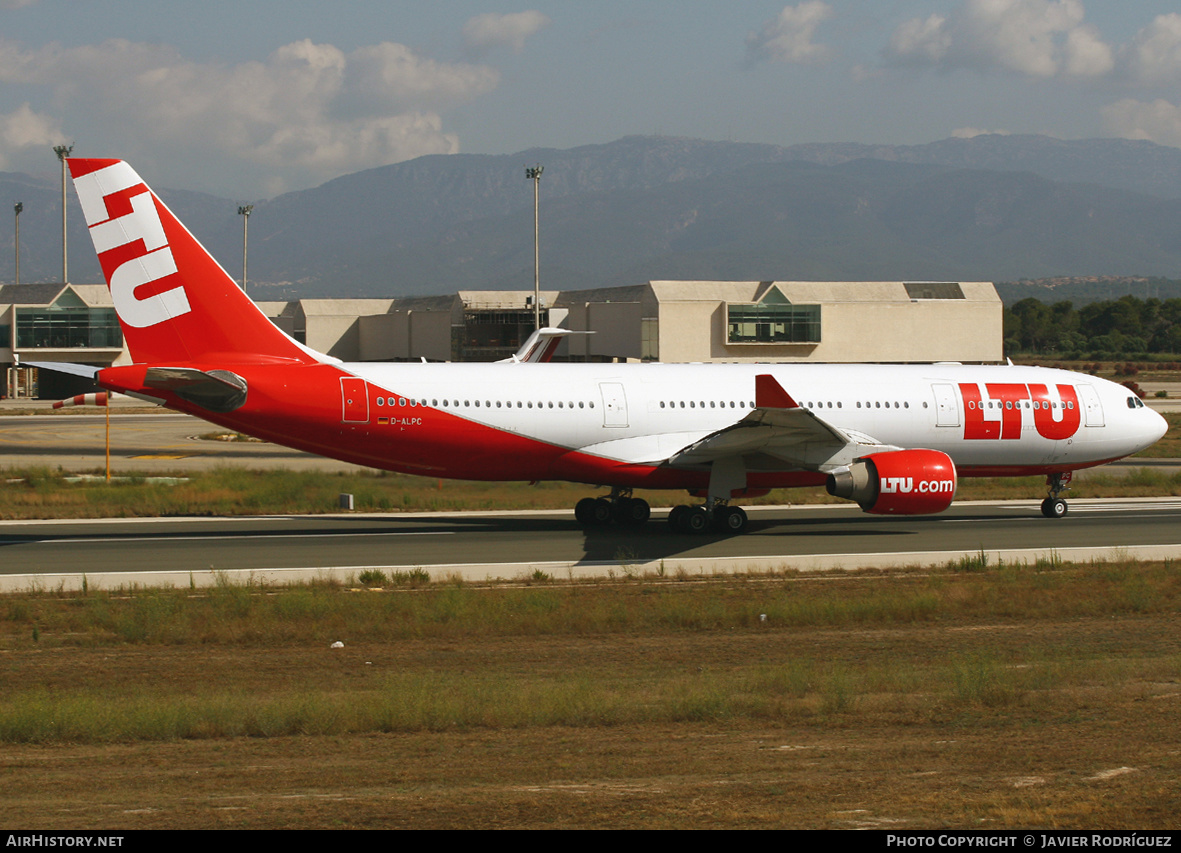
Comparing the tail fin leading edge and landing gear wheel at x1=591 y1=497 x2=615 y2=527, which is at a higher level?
the tail fin leading edge

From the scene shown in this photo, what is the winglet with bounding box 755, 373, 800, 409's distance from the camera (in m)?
24.1

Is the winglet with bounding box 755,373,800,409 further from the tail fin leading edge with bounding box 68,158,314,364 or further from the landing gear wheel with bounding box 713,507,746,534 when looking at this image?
the tail fin leading edge with bounding box 68,158,314,364


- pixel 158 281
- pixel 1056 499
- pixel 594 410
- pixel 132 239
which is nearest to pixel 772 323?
pixel 1056 499

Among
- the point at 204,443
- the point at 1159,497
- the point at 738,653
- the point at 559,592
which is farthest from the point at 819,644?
the point at 204,443

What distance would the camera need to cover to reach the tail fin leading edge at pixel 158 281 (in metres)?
24.6

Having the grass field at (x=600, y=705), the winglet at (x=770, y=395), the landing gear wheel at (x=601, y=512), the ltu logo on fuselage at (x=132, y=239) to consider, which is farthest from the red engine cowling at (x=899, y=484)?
the ltu logo on fuselage at (x=132, y=239)

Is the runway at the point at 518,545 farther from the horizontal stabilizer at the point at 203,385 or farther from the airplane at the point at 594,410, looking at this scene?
the horizontal stabilizer at the point at 203,385

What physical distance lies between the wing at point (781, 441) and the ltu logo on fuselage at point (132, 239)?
11284 millimetres

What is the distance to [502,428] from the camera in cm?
2662

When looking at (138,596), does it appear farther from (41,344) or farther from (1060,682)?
(41,344)

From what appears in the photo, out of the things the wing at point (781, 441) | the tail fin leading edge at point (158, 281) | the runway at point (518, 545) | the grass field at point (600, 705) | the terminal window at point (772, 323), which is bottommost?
the grass field at point (600, 705)

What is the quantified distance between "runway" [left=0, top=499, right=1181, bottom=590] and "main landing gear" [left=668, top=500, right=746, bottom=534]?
12.6 inches

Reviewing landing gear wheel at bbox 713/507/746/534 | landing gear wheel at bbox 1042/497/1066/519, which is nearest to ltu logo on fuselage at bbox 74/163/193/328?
landing gear wheel at bbox 713/507/746/534
